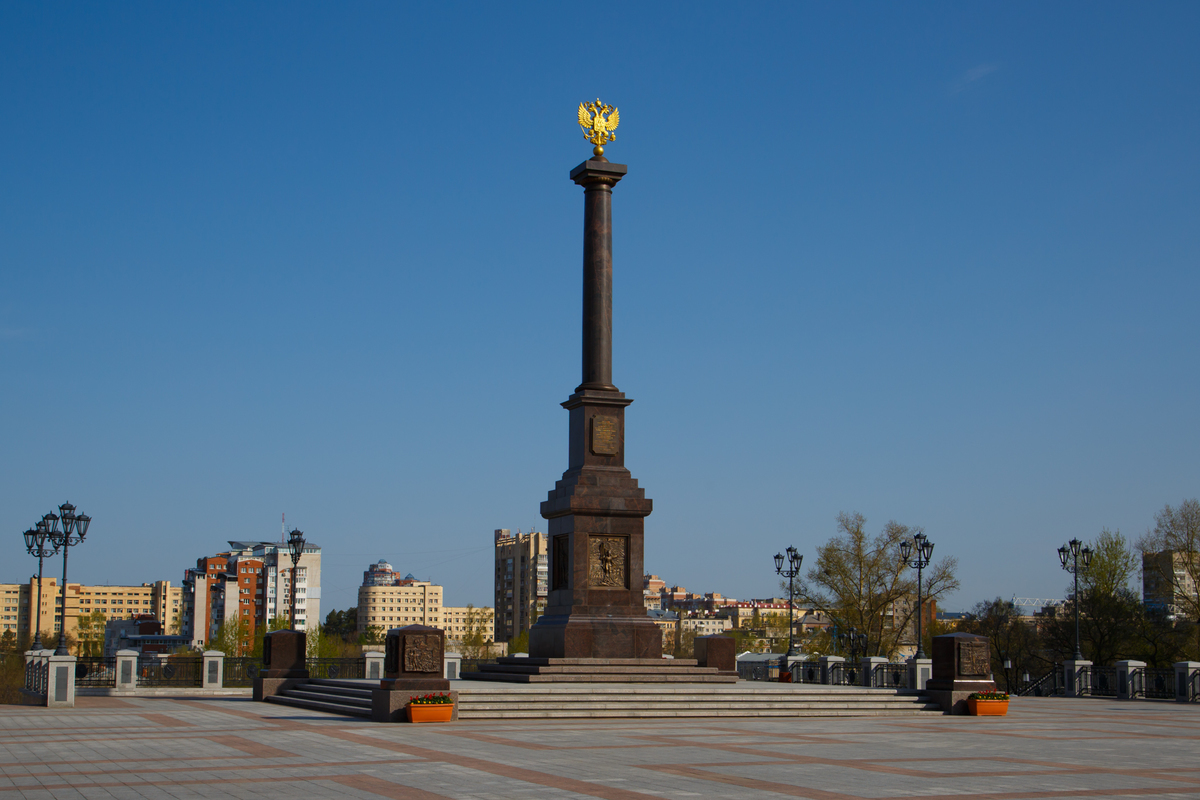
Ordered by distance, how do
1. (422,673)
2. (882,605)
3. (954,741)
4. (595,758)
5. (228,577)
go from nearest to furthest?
(595,758) < (954,741) < (422,673) < (882,605) < (228,577)

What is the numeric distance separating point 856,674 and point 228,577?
13562 centimetres

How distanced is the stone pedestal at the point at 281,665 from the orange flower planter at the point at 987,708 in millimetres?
15593

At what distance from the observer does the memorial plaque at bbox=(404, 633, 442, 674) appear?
21672mm

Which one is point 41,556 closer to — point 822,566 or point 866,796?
point 866,796

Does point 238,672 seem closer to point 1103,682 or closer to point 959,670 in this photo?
point 959,670

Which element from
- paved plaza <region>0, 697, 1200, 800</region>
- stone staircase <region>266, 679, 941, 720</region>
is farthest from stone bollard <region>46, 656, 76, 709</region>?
stone staircase <region>266, 679, 941, 720</region>

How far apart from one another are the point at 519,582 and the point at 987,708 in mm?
129115

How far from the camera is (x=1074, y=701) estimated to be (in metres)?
33.3

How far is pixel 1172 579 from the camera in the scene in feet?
170

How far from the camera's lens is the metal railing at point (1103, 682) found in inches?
1415

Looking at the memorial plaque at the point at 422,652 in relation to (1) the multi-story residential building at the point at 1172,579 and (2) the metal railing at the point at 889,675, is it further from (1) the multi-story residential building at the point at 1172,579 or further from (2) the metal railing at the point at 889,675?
(1) the multi-story residential building at the point at 1172,579

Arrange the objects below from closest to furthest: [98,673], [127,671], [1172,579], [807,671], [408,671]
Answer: [408,671] < [127,671] < [98,673] < [807,671] < [1172,579]

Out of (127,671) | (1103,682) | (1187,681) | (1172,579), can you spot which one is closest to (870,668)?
(1103,682)

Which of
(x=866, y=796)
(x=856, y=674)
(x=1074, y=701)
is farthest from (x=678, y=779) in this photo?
(x=856, y=674)
